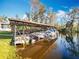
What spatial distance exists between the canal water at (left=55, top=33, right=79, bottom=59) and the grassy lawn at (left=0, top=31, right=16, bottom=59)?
528mm

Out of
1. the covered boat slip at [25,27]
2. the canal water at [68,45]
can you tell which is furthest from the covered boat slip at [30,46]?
the canal water at [68,45]

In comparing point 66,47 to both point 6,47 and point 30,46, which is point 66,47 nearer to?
point 30,46

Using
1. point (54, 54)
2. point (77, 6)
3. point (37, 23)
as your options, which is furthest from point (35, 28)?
point (77, 6)

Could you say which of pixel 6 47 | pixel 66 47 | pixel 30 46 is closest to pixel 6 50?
pixel 6 47

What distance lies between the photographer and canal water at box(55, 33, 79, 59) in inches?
99.7

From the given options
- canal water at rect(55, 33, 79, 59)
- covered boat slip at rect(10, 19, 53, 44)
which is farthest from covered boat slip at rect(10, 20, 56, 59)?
canal water at rect(55, 33, 79, 59)

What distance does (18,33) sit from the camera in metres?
2.41

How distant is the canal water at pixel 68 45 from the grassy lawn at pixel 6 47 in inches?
20.8

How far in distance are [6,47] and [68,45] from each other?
0.72m

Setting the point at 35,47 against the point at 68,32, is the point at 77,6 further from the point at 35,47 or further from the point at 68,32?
the point at 35,47

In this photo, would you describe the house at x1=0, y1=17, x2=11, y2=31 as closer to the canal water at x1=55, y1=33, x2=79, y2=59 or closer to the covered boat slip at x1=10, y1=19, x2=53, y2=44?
the covered boat slip at x1=10, y1=19, x2=53, y2=44

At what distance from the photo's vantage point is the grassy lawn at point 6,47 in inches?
93.0

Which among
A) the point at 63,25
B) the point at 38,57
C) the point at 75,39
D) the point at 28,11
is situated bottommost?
the point at 38,57

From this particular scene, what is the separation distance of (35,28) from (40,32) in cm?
9
